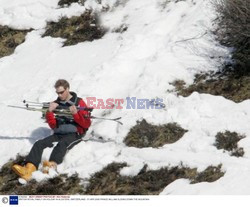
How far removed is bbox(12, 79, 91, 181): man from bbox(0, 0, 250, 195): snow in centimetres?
20

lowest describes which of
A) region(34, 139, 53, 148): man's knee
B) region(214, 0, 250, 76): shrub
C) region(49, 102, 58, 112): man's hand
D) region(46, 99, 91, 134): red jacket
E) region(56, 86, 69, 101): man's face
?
region(34, 139, 53, 148): man's knee

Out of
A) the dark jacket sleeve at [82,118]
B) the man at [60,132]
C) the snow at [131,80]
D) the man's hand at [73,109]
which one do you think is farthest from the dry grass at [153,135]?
the man's hand at [73,109]

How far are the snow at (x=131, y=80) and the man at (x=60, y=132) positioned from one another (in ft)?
A: 0.66

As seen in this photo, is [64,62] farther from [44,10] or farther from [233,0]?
[233,0]

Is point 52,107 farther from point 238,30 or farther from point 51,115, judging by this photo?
point 238,30

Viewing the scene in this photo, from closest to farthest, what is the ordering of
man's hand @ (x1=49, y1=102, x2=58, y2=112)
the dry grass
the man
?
1. the man
2. the dry grass
3. man's hand @ (x1=49, y1=102, x2=58, y2=112)

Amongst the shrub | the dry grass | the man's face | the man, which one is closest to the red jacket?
the man

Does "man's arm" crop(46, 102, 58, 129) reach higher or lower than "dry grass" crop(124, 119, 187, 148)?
higher

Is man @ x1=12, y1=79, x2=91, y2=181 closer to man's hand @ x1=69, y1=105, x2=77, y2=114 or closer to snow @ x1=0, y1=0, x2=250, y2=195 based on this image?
man's hand @ x1=69, y1=105, x2=77, y2=114

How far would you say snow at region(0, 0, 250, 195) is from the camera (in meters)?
9.07

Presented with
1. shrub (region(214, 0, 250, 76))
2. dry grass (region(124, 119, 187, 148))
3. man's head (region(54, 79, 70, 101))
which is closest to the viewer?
dry grass (region(124, 119, 187, 148))

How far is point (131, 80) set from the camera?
11.8m

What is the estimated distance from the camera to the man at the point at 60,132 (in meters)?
9.30

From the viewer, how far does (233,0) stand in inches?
459
